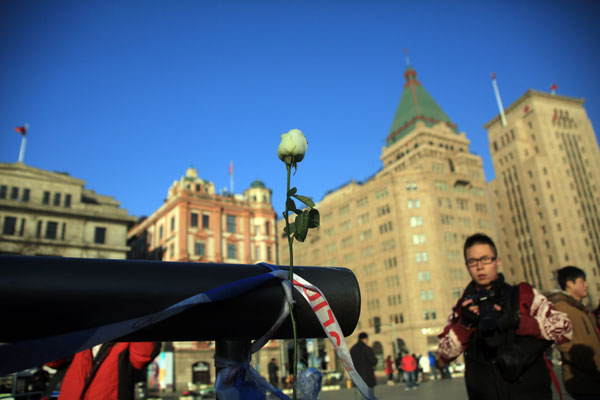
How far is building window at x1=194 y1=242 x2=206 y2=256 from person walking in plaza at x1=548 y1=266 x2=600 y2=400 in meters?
39.5

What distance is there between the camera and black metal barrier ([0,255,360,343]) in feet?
2.90

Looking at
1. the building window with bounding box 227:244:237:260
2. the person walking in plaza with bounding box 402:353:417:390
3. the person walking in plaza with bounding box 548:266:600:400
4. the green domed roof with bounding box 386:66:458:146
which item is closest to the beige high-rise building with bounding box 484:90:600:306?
the green domed roof with bounding box 386:66:458:146

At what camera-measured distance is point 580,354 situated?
3848mm

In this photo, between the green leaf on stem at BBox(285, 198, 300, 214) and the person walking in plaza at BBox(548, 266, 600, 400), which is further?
the person walking in plaza at BBox(548, 266, 600, 400)

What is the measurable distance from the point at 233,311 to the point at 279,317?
126 mm

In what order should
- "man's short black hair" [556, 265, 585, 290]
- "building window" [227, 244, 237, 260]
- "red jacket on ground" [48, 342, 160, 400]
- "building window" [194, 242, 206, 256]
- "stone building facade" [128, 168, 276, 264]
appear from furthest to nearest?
1. "building window" [227, 244, 237, 260]
2. "stone building facade" [128, 168, 276, 264]
3. "building window" [194, 242, 206, 256]
4. "man's short black hair" [556, 265, 585, 290]
5. "red jacket on ground" [48, 342, 160, 400]

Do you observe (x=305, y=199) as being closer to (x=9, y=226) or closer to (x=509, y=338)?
(x=509, y=338)

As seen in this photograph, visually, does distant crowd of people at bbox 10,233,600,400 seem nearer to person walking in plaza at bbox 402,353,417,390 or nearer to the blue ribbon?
the blue ribbon

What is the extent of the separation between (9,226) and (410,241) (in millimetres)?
48073

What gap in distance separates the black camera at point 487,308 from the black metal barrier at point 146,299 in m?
1.80

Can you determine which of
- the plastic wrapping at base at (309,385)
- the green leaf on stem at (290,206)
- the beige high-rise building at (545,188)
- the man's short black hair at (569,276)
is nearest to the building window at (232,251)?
the man's short black hair at (569,276)

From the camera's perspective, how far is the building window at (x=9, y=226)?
33.9m

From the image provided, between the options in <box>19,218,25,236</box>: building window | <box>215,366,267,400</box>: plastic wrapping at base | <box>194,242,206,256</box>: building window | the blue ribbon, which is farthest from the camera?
<box>194,242,206,256</box>: building window

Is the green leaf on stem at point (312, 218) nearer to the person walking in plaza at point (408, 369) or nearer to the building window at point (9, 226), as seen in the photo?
the person walking in plaza at point (408, 369)
